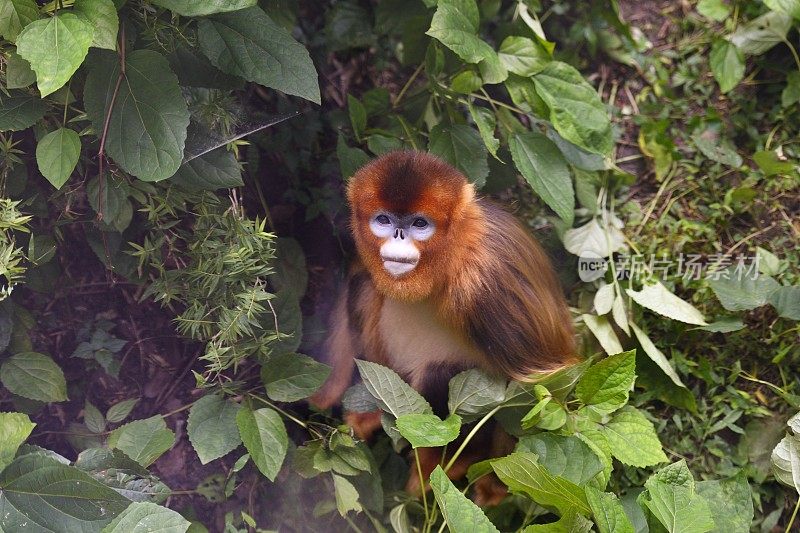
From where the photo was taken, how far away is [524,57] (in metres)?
2.13

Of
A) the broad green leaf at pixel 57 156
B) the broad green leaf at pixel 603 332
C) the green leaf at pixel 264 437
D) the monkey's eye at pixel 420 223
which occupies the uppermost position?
the broad green leaf at pixel 57 156

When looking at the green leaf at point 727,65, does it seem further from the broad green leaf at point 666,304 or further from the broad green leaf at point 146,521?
the broad green leaf at point 146,521

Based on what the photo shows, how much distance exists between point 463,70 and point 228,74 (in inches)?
26.2

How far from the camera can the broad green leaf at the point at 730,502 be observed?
186cm

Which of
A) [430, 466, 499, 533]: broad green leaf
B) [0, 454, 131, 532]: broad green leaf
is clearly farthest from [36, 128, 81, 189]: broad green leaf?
[430, 466, 499, 533]: broad green leaf

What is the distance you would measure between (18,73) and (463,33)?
1.00 meters

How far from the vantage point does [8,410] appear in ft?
5.30

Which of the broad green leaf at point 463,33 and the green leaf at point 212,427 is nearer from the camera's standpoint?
the green leaf at point 212,427

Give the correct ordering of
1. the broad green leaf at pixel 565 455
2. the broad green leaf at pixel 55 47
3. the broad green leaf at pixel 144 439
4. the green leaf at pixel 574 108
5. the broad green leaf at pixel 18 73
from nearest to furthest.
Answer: the broad green leaf at pixel 55 47 → the broad green leaf at pixel 18 73 → the broad green leaf at pixel 144 439 → the broad green leaf at pixel 565 455 → the green leaf at pixel 574 108

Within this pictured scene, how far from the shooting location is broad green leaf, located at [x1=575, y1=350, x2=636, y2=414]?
181 cm

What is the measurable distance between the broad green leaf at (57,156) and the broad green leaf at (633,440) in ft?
4.46

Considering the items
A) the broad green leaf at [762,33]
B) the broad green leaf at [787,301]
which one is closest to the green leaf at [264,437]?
the broad green leaf at [787,301]

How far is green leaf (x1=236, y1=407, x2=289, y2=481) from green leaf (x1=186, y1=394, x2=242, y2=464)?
22 millimetres

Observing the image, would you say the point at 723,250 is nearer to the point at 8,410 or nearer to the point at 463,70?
the point at 463,70
